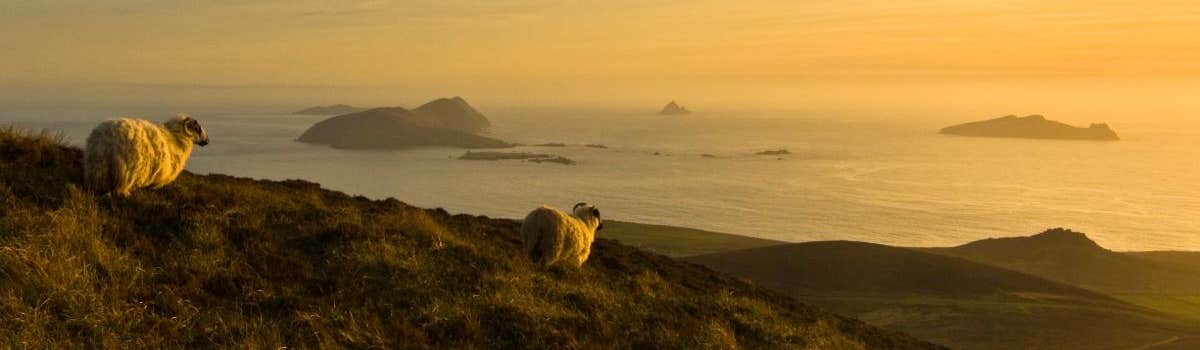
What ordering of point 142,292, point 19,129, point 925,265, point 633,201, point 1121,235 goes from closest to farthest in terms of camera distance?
point 142,292, point 19,129, point 925,265, point 1121,235, point 633,201

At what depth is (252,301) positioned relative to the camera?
9.34 m

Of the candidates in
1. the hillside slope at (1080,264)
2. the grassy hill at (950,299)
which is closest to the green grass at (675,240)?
the grassy hill at (950,299)

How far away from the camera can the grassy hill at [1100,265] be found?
2798 inches

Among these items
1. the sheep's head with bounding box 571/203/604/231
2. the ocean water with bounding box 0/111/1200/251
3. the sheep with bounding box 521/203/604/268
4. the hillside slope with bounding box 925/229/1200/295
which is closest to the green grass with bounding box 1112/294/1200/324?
the hillside slope with bounding box 925/229/1200/295

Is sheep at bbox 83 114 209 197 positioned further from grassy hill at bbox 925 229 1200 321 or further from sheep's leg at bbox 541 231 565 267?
grassy hill at bbox 925 229 1200 321

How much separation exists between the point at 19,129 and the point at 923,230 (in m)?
119

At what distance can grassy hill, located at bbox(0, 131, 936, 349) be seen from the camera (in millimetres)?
8039

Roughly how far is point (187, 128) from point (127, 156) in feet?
5.75

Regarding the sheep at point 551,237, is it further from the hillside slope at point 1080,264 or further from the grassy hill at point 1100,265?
the hillside slope at point 1080,264

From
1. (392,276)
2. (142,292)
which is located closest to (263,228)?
(392,276)

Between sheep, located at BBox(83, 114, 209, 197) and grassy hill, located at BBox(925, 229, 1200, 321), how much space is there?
76.9 meters

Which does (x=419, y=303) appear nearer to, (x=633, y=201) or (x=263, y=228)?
(x=263, y=228)

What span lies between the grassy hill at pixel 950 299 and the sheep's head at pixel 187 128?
43081 millimetres

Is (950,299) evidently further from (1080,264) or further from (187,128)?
(187,128)
